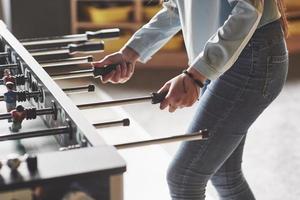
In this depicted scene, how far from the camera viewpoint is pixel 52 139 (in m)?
1.32

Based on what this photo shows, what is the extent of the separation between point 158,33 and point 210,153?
0.42 meters

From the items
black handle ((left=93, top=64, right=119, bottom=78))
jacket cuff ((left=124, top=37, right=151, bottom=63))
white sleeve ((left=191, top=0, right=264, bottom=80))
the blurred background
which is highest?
white sleeve ((left=191, top=0, right=264, bottom=80))

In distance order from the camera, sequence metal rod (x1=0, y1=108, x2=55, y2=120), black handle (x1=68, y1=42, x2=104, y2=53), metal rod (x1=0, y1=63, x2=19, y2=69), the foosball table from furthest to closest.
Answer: black handle (x1=68, y1=42, x2=104, y2=53)
metal rod (x1=0, y1=63, x2=19, y2=69)
metal rod (x1=0, y1=108, x2=55, y2=120)
the foosball table

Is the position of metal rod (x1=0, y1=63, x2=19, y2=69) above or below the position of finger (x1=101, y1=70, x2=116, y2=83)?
above

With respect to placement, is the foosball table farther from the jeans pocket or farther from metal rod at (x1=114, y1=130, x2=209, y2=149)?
the jeans pocket

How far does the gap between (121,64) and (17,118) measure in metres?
0.41

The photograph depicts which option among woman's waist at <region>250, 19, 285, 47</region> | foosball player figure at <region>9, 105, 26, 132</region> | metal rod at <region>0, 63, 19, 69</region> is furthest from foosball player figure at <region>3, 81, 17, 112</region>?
woman's waist at <region>250, 19, 285, 47</region>

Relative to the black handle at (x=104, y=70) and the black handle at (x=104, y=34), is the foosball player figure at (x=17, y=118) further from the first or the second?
the black handle at (x=104, y=34)

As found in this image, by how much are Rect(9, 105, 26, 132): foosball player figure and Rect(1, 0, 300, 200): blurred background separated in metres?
1.40

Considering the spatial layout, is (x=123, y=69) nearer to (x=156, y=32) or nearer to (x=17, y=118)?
(x=156, y=32)

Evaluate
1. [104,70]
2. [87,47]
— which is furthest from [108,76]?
[87,47]

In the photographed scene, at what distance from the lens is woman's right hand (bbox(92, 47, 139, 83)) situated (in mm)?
1640

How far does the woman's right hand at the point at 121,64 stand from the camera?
1640 mm

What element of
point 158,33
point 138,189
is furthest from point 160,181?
point 158,33
